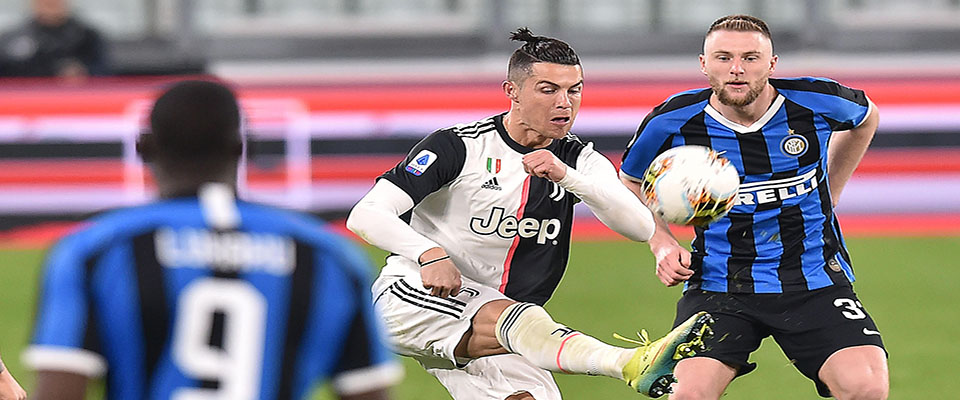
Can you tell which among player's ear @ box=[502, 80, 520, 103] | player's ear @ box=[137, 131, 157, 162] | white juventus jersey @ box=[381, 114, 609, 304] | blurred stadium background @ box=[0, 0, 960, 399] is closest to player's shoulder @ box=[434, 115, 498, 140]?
white juventus jersey @ box=[381, 114, 609, 304]

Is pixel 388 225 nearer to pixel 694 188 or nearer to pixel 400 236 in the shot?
pixel 400 236

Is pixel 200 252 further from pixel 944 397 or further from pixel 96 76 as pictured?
pixel 96 76

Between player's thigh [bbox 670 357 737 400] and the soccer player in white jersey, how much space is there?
18 cm

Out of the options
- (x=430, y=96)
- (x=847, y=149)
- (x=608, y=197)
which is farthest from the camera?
(x=430, y=96)

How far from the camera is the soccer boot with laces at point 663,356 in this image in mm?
4312

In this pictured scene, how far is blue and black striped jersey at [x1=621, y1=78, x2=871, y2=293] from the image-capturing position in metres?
5.15

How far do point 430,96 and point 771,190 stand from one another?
23.6 ft

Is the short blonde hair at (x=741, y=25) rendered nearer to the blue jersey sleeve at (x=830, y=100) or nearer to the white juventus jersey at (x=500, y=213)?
the blue jersey sleeve at (x=830, y=100)

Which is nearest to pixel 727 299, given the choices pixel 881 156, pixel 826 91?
pixel 826 91

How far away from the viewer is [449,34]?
44.6 ft

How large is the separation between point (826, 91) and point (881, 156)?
7.27 metres

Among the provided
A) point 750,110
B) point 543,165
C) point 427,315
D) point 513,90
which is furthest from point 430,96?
point 543,165

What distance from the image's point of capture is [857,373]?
4684 mm

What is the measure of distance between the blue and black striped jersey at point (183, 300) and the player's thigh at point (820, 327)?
275cm
